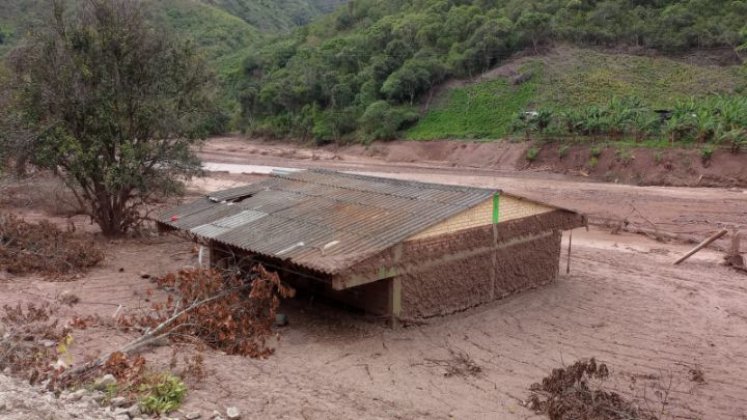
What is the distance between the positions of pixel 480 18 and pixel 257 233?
141ft

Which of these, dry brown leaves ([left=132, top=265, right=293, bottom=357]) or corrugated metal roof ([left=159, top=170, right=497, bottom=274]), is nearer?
dry brown leaves ([left=132, top=265, right=293, bottom=357])

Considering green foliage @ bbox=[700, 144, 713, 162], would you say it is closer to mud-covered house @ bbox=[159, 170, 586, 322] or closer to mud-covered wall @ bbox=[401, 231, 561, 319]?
mud-covered house @ bbox=[159, 170, 586, 322]

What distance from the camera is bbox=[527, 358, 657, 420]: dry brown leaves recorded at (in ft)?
26.9

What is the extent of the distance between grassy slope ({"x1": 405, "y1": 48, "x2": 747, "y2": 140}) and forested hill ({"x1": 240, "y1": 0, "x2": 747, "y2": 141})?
6.95ft

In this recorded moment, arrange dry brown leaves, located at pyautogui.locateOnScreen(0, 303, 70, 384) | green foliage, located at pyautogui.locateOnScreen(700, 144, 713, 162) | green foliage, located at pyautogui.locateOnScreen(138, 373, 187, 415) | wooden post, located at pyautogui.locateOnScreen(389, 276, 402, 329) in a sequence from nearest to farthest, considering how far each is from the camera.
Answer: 1. green foliage, located at pyautogui.locateOnScreen(138, 373, 187, 415)
2. dry brown leaves, located at pyautogui.locateOnScreen(0, 303, 70, 384)
3. wooden post, located at pyautogui.locateOnScreen(389, 276, 402, 329)
4. green foliage, located at pyautogui.locateOnScreen(700, 144, 713, 162)

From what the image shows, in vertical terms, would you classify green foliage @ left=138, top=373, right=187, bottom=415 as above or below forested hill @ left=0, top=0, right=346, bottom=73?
below

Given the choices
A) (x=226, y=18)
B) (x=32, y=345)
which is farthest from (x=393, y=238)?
(x=226, y=18)

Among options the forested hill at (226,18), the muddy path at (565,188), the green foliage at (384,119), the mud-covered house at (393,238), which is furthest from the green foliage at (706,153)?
the forested hill at (226,18)

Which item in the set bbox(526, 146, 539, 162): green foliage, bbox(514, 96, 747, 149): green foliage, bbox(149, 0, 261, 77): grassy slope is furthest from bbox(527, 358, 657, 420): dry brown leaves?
bbox(149, 0, 261, 77): grassy slope

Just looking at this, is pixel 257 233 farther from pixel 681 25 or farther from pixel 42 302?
pixel 681 25

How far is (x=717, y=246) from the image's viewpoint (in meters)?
20.0

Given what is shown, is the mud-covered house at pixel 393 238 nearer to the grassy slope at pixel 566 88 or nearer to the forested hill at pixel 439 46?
the grassy slope at pixel 566 88

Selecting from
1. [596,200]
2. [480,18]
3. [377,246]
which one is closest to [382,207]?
[377,246]

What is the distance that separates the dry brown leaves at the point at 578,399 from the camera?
819cm
